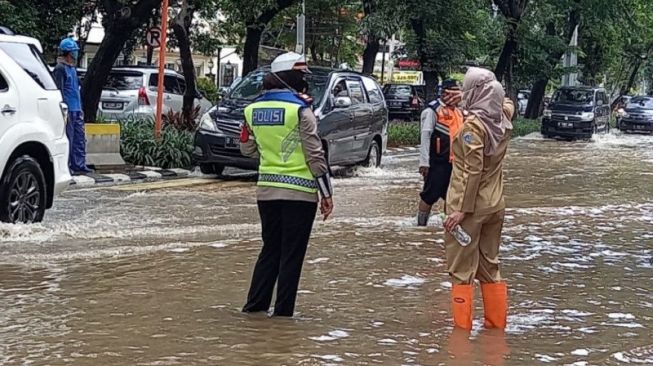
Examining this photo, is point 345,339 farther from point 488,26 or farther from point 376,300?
point 488,26

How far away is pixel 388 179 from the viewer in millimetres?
16188

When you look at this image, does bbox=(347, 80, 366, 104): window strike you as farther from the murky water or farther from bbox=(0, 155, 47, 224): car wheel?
bbox=(0, 155, 47, 224): car wheel

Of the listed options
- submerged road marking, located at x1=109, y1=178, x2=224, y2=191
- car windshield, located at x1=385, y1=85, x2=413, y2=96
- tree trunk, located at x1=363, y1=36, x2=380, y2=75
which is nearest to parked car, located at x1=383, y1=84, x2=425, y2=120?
car windshield, located at x1=385, y1=85, x2=413, y2=96

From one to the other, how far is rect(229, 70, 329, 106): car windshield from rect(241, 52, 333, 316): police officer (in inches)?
343

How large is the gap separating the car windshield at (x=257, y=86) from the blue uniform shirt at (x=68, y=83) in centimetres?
284

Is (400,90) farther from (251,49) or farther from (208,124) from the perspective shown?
(208,124)

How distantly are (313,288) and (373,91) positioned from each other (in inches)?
391

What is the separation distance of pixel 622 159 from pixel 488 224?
1815 centimetres

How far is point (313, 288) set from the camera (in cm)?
746

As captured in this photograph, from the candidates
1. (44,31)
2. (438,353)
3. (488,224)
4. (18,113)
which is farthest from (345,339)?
(44,31)

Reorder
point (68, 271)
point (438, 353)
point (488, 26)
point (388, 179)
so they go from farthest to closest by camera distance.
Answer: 1. point (488, 26)
2. point (388, 179)
3. point (68, 271)
4. point (438, 353)

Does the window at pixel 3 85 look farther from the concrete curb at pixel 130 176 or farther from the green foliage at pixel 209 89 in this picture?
the green foliage at pixel 209 89

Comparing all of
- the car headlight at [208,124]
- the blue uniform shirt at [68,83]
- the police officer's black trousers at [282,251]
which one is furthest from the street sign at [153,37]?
the police officer's black trousers at [282,251]

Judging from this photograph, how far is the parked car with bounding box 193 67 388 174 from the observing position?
14508mm
